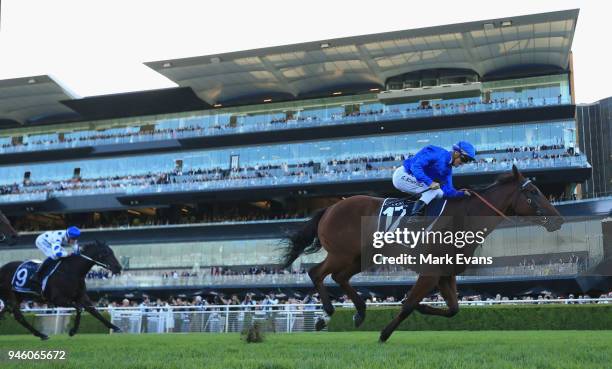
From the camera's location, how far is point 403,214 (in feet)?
25.2

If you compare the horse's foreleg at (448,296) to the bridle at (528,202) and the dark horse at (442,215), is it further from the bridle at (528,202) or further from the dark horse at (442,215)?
the bridle at (528,202)

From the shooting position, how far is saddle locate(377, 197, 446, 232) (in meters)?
7.41

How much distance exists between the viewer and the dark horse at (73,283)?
12750 millimetres

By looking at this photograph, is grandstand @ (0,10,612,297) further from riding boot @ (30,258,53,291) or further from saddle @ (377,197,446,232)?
saddle @ (377,197,446,232)

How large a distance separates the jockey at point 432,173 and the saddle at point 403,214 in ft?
0.26

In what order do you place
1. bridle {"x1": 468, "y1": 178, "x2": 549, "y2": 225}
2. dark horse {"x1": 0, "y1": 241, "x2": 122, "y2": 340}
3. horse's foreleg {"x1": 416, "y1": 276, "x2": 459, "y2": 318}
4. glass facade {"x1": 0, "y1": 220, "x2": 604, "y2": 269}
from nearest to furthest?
1. horse's foreleg {"x1": 416, "y1": 276, "x2": 459, "y2": 318}
2. bridle {"x1": 468, "y1": 178, "x2": 549, "y2": 225}
3. dark horse {"x1": 0, "y1": 241, "x2": 122, "y2": 340}
4. glass facade {"x1": 0, "y1": 220, "x2": 604, "y2": 269}

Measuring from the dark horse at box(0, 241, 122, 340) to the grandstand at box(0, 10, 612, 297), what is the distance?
76.4 ft

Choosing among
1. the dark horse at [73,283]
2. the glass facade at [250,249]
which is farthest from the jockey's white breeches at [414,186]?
the glass facade at [250,249]

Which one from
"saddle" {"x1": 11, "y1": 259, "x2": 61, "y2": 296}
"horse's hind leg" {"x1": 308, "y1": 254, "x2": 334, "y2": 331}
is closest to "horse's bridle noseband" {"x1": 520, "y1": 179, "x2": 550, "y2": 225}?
"horse's hind leg" {"x1": 308, "y1": 254, "x2": 334, "y2": 331}

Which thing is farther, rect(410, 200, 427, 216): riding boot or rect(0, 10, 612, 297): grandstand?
rect(0, 10, 612, 297): grandstand

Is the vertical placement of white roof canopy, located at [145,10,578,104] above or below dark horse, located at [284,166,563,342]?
above

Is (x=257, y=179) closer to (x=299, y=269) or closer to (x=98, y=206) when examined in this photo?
(x=299, y=269)

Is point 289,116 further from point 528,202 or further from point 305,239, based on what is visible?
point 528,202

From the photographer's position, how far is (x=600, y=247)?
103 feet
